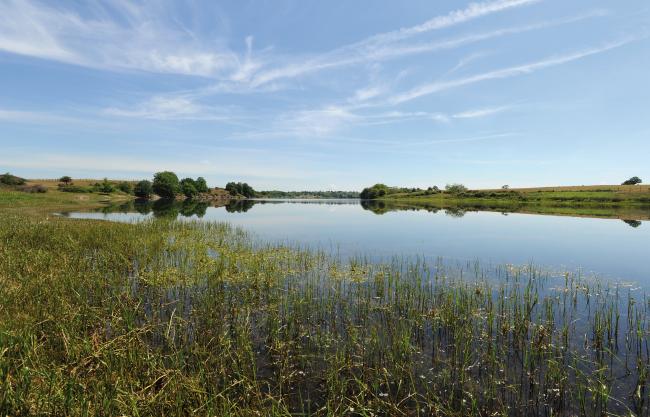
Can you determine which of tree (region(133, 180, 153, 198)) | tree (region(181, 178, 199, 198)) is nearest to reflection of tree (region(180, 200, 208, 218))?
tree (region(133, 180, 153, 198))

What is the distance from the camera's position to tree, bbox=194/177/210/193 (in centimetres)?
19023

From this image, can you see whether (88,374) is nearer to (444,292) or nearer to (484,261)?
(444,292)

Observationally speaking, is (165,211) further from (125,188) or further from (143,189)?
(125,188)

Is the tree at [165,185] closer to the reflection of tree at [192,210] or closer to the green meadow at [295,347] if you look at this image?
the reflection of tree at [192,210]

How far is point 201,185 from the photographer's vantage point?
19200cm

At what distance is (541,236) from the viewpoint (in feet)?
107

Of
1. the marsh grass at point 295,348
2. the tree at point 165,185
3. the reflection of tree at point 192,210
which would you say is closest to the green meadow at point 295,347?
the marsh grass at point 295,348

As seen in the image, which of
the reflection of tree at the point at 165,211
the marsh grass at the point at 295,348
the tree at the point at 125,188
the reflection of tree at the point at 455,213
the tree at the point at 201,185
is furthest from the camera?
the tree at the point at 201,185

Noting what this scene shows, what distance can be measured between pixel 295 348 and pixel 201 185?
654ft

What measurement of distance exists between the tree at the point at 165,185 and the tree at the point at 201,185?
2774 centimetres

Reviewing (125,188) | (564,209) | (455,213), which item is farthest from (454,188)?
(125,188)

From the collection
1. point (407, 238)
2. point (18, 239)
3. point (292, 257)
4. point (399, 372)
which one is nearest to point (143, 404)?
point (399, 372)

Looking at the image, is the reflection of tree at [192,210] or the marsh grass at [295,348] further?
the reflection of tree at [192,210]

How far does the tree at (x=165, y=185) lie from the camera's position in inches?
6063
